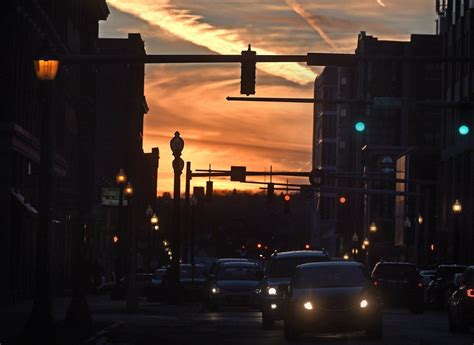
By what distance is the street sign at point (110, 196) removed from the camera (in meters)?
62.5

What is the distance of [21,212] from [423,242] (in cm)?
8108

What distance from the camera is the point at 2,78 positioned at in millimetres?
46844

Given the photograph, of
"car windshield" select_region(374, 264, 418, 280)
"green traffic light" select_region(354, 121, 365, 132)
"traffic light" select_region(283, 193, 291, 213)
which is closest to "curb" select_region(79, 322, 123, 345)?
"green traffic light" select_region(354, 121, 365, 132)

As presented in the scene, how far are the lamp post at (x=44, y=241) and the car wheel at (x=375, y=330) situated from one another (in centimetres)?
689

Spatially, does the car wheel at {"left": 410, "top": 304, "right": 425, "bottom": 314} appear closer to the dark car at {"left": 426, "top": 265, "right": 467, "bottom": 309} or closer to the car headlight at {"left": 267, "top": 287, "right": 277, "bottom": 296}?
the dark car at {"left": 426, "top": 265, "right": 467, "bottom": 309}

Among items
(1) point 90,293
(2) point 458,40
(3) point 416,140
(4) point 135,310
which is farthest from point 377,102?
(3) point 416,140

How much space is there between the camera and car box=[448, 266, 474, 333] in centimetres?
3203

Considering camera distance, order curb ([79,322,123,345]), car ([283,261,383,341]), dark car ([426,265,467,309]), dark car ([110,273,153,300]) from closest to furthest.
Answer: curb ([79,322,123,345]) < car ([283,261,383,341]) < dark car ([426,265,467,309]) < dark car ([110,273,153,300])

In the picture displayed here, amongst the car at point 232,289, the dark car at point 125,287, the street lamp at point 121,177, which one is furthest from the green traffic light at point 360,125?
the street lamp at point 121,177

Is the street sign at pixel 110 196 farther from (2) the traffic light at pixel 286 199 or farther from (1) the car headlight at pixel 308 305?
(1) the car headlight at pixel 308 305

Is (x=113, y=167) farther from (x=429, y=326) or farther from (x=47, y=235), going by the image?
(x=47, y=235)

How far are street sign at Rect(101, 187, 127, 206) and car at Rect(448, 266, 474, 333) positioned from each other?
30741 mm

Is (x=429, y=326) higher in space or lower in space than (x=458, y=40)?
lower

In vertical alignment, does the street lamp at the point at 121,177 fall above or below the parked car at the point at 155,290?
above
